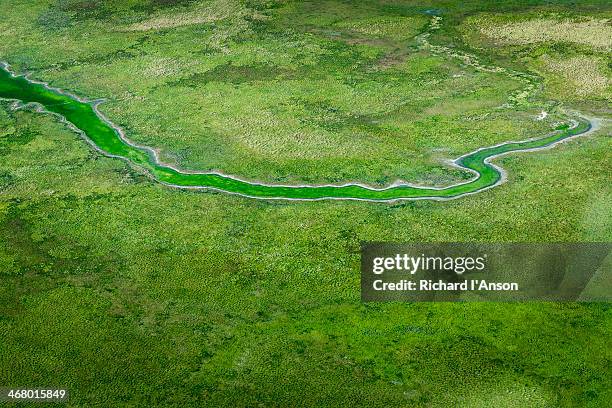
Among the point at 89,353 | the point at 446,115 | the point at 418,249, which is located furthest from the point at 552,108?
the point at 89,353

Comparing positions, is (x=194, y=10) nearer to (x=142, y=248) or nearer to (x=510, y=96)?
(x=510, y=96)
